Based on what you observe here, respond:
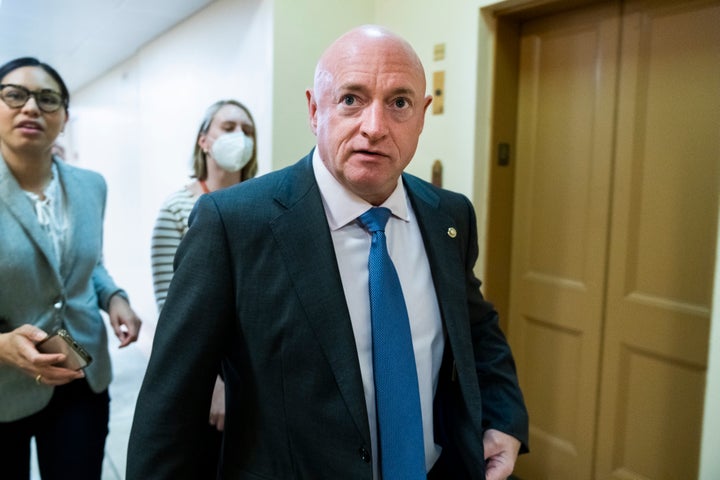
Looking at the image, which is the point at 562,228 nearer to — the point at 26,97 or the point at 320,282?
the point at 320,282

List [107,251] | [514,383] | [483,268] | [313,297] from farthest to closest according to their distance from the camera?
[107,251] → [483,268] → [514,383] → [313,297]

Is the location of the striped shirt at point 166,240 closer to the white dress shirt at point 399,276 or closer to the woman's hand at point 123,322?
the woman's hand at point 123,322

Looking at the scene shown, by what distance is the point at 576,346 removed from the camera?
216cm

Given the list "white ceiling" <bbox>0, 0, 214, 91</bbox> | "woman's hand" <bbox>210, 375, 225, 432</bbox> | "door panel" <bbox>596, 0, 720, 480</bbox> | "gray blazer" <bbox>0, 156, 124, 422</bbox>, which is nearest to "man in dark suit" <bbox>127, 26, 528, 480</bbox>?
"woman's hand" <bbox>210, 375, 225, 432</bbox>

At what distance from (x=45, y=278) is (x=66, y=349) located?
293mm

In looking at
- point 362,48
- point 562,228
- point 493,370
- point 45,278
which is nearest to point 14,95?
point 45,278

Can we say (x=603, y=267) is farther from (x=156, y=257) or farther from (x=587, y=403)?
(x=156, y=257)

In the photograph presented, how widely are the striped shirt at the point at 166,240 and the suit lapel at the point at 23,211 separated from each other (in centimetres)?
31

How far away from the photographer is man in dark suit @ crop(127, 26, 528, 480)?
877 millimetres

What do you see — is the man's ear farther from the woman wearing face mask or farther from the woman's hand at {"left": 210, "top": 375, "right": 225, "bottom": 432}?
the woman wearing face mask

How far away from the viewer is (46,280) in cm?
144

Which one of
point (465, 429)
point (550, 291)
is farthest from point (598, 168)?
point (465, 429)

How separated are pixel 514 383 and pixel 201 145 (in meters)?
1.38

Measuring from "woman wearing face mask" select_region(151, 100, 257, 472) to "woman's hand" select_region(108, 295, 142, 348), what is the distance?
0.09 metres
